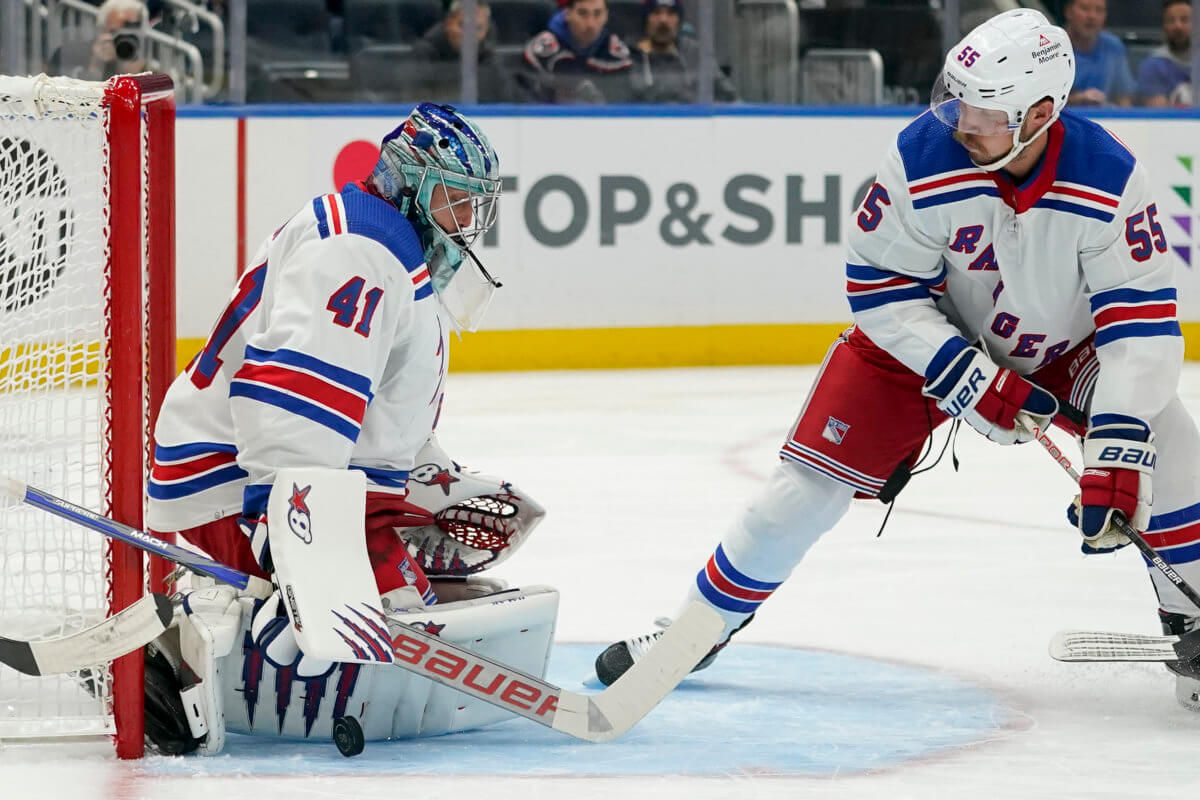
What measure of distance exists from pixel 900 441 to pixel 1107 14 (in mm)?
4736

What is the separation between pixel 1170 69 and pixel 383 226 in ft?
17.5

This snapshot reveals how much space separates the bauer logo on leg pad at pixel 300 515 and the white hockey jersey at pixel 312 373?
0.20ft

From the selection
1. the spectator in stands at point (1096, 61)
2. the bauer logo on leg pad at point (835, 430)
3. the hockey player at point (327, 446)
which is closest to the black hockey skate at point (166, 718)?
the hockey player at point (327, 446)

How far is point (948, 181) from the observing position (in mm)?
2574

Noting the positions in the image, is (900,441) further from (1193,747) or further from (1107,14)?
(1107,14)

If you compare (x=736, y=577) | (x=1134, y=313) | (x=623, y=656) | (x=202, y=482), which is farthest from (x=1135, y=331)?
(x=202, y=482)

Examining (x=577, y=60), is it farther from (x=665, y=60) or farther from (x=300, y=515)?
(x=300, y=515)

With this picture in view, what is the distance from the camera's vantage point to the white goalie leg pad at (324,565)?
2.18 meters

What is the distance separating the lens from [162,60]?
621cm

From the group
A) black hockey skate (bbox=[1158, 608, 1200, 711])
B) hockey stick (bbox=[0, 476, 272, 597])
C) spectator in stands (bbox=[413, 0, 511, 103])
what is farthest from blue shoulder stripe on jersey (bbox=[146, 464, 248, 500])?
spectator in stands (bbox=[413, 0, 511, 103])

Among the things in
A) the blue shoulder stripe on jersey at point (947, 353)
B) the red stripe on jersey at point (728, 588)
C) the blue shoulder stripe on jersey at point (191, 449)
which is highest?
the blue shoulder stripe on jersey at point (947, 353)

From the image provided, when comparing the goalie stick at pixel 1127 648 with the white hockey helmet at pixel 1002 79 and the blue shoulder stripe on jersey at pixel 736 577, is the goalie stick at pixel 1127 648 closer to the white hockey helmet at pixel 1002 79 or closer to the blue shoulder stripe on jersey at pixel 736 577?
the blue shoulder stripe on jersey at pixel 736 577

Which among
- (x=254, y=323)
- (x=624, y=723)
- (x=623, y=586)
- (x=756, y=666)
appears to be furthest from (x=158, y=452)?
(x=623, y=586)

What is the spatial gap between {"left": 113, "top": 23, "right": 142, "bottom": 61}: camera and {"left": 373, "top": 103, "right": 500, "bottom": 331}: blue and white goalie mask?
3985 millimetres
